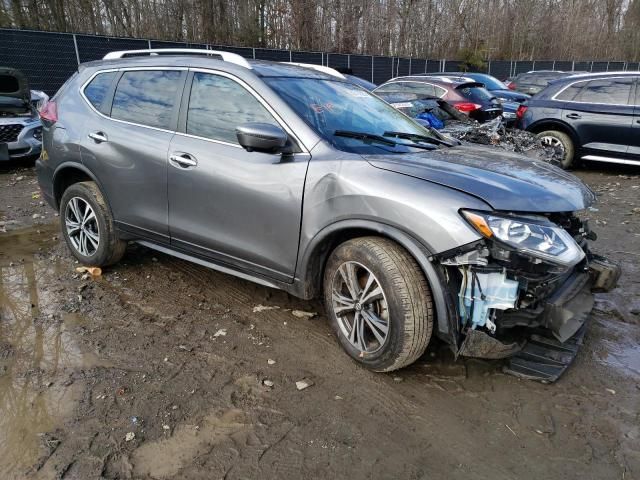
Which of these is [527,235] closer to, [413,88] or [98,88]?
[98,88]

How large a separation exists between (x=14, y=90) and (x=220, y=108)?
26.2 ft

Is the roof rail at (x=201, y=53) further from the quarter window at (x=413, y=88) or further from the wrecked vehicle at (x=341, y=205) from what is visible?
the quarter window at (x=413, y=88)

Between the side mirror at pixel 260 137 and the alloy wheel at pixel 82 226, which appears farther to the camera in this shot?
the alloy wheel at pixel 82 226

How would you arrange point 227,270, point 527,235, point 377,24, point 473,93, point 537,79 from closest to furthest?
point 527,235 < point 227,270 < point 473,93 < point 537,79 < point 377,24

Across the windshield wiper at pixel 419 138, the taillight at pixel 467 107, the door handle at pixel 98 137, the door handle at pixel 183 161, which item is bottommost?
the taillight at pixel 467 107

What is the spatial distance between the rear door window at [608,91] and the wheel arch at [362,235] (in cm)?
735

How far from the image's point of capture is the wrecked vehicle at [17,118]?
8.68 metres

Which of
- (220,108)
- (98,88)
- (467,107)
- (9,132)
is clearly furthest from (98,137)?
(467,107)

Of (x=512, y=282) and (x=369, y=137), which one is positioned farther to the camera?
(x=369, y=137)

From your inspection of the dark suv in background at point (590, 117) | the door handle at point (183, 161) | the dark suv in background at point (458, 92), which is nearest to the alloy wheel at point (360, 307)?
the door handle at point (183, 161)

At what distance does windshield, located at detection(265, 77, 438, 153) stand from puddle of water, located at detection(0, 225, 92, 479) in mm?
2083

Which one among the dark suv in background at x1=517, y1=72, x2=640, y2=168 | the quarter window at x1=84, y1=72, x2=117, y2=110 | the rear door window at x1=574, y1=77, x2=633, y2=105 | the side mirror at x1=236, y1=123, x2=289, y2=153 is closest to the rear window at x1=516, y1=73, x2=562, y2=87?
the dark suv in background at x1=517, y1=72, x2=640, y2=168

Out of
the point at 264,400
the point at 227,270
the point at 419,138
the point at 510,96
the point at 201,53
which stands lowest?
the point at 264,400

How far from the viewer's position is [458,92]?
35.1 ft
